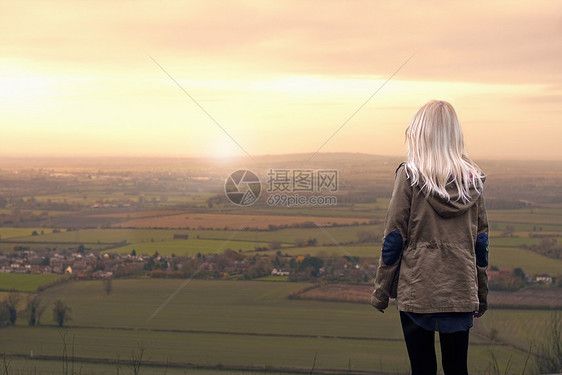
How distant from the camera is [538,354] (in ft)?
18.5

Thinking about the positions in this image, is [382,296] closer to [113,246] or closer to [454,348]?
[454,348]

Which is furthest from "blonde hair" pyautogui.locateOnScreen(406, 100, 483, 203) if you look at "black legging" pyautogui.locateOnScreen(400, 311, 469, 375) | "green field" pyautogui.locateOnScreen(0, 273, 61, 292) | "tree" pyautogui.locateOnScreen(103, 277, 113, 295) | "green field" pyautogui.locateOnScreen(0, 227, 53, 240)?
"green field" pyautogui.locateOnScreen(0, 227, 53, 240)

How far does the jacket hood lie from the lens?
2.50 meters

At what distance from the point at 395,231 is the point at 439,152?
1.17ft

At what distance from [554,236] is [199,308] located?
13.5 m

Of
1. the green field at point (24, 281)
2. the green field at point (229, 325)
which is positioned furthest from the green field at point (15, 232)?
the green field at point (229, 325)

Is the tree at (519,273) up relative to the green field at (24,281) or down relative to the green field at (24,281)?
up

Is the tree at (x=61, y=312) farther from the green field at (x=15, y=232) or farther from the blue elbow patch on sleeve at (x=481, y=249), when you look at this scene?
the blue elbow patch on sleeve at (x=481, y=249)

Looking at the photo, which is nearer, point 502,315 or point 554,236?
point 502,315

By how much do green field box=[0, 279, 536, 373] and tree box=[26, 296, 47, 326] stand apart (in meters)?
0.31

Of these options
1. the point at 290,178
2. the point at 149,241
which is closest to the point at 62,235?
the point at 149,241

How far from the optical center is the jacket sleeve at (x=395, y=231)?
2537 mm

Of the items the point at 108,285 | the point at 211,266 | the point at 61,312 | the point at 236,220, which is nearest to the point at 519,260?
the point at 236,220

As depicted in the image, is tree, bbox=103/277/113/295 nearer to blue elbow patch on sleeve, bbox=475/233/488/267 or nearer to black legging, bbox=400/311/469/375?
black legging, bbox=400/311/469/375
